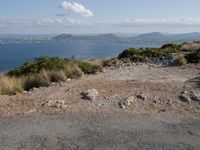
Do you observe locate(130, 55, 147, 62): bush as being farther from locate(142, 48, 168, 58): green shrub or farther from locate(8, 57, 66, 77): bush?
locate(8, 57, 66, 77): bush

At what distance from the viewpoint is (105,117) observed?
823 centimetres

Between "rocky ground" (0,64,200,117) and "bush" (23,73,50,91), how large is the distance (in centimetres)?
43

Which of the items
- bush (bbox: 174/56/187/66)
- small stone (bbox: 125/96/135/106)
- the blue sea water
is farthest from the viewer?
the blue sea water

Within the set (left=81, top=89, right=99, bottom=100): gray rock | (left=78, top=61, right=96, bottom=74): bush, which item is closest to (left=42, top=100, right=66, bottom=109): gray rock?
(left=81, top=89, right=99, bottom=100): gray rock

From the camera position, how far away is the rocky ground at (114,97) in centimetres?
893

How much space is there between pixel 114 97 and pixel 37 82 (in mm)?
3548

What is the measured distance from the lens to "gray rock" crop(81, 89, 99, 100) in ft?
31.9

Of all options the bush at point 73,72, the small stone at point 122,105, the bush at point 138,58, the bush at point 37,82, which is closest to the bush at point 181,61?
the bush at point 138,58

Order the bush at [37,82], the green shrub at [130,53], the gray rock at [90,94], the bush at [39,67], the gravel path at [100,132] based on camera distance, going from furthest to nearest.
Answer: the green shrub at [130,53] < the bush at [39,67] < the bush at [37,82] < the gray rock at [90,94] < the gravel path at [100,132]

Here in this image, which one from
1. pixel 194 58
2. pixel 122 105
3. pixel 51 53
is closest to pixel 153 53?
pixel 194 58

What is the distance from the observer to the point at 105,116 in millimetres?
8305

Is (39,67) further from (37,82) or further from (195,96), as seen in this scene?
(195,96)

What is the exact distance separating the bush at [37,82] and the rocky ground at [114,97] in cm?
43

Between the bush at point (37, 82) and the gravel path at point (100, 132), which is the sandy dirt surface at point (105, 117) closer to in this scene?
the gravel path at point (100, 132)
